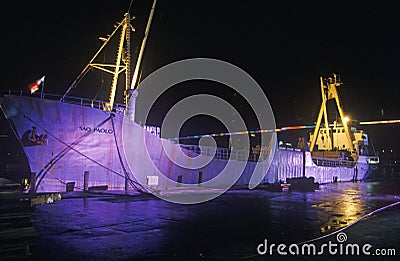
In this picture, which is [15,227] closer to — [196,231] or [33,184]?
[196,231]

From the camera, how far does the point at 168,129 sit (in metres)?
33.5

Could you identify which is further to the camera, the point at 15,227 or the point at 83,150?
the point at 83,150

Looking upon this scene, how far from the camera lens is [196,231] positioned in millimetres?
8742

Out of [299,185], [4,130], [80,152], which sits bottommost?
[299,185]

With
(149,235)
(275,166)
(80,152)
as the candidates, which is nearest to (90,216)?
(149,235)

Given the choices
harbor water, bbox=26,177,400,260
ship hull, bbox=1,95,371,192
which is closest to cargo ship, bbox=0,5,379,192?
ship hull, bbox=1,95,371,192

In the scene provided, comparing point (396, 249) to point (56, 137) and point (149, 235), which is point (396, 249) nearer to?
point (149, 235)

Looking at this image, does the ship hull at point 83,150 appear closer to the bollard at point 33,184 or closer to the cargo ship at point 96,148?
the cargo ship at point 96,148

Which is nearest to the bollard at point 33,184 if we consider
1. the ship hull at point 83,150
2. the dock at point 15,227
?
the ship hull at point 83,150

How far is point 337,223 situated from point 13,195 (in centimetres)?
927

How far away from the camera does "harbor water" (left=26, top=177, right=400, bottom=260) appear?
6.52 m

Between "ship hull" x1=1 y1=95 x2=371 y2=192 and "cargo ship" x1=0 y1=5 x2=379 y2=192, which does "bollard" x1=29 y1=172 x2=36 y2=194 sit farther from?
"ship hull" x1=1 y1=95 x2=371 y2=192

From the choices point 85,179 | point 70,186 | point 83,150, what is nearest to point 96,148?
point 83,150

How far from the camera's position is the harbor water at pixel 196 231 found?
652 cm
